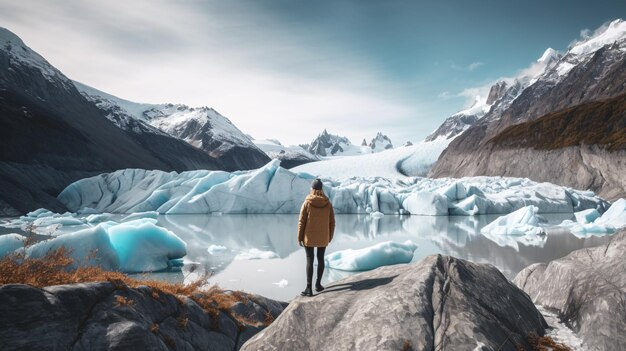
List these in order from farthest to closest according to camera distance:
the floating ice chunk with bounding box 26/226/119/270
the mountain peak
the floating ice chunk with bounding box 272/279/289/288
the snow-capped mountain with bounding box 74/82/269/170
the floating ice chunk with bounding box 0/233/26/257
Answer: the snow-capped mountain with bounding box 74/82/269/170 < the mountain peak < the floating ice chunk with bounding box 26/226/119/270 < the floating ice chunk with bounding box 272/279/289/288 < the floating ice chunk with bounding box 0/233/26/257

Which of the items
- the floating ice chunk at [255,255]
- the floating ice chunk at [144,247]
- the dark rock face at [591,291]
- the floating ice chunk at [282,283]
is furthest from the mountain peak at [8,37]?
the dark rock face at [591,291]

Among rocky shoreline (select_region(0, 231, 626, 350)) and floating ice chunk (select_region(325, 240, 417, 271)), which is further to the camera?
floating ice chunk (select_region(325, 240, 417, 271))

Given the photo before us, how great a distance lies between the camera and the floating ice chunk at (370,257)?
39.1ft

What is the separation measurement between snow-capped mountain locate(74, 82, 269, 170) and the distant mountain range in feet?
1.29

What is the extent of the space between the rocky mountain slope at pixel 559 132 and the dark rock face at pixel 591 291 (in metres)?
41.3

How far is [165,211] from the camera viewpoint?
36.2 metres

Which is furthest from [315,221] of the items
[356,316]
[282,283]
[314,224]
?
[282,283]

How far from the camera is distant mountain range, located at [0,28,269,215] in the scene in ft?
132

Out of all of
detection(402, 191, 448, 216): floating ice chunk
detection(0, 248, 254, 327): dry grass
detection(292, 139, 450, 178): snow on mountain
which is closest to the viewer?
detection(0, 248, 254, 327): dry grass

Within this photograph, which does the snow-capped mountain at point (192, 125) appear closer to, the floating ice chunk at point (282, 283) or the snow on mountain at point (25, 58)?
the snow on mountain at point (25, 58)

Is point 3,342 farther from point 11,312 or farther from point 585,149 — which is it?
point 585,149

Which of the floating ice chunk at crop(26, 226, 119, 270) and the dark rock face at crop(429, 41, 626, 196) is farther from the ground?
the dark rock face at crop(429, 41, 626, 196)

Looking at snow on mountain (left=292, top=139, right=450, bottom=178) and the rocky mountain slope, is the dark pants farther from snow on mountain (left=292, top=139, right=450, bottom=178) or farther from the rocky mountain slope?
snow on mountain (left=292, top=139, right=450, bottom=178)

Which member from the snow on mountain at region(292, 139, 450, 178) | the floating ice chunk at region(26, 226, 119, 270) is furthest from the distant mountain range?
the snow on mountain at region(292, 139, 450, 178)
